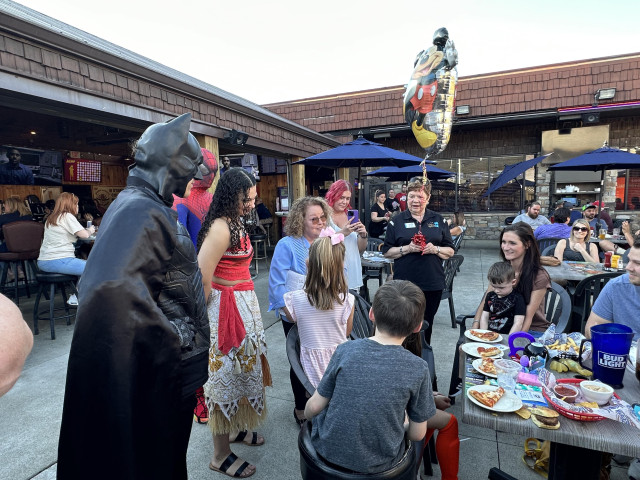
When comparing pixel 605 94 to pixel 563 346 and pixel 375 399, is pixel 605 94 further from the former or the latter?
pixel 375 399

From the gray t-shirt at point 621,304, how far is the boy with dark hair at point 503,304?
449mm

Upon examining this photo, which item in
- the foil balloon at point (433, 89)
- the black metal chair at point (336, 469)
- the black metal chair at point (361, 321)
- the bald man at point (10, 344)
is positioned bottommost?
the black metal chair at point (336, 469)

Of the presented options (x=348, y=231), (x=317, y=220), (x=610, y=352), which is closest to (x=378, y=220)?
(x=348, y=231)

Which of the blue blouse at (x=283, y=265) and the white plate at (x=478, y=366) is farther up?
the blue blouse at (x=283, y=265)

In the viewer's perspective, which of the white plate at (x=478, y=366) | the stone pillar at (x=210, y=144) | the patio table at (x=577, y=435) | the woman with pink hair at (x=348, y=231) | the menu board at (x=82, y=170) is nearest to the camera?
the patio table at (x=577, y=435)

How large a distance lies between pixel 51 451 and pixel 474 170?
39.6 feet

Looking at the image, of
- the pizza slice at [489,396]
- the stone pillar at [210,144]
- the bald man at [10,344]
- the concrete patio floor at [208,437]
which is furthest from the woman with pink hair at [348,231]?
the stone pillar at [210,144]

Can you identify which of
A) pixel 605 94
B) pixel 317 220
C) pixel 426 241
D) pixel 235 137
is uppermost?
pixel 605 94

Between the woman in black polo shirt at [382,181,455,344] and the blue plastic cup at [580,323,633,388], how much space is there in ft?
5.25

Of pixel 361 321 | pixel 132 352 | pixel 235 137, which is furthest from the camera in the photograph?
pixel 235 137

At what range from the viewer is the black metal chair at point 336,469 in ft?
4.48

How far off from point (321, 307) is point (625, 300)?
178 centimetres

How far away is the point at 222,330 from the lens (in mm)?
2031

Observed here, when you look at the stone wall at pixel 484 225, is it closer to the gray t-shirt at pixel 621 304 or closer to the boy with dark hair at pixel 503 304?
the boy with dark hair at pixel 503 304
